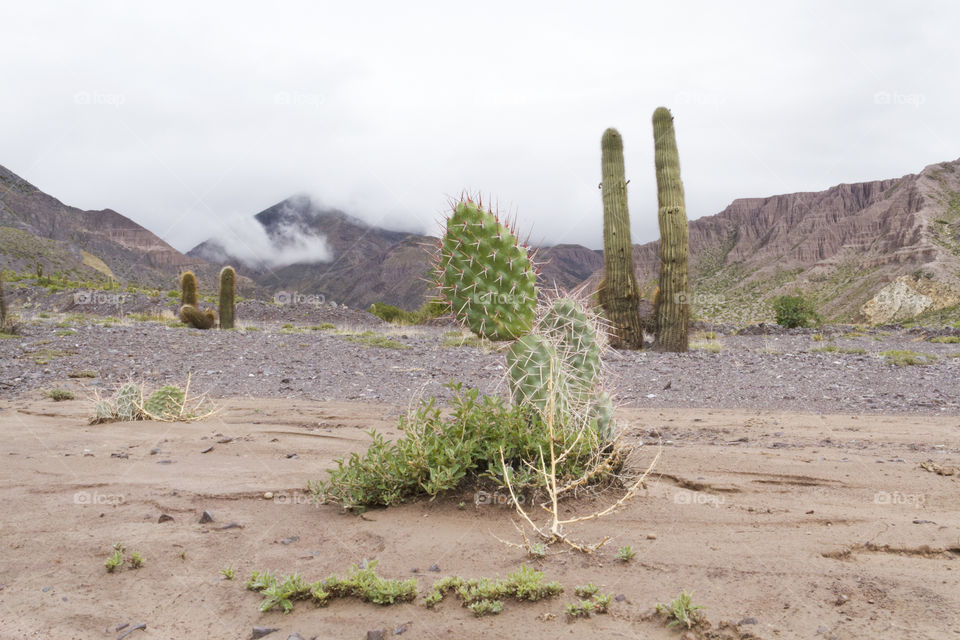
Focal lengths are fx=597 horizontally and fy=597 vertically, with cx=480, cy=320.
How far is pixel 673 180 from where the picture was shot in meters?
14.2

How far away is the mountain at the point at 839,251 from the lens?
146 ft

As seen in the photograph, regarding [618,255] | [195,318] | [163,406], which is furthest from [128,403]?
[195,318]

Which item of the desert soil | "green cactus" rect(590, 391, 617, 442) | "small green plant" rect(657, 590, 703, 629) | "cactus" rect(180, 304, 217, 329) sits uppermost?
"cactus" rect(180, 304, 217, 329)

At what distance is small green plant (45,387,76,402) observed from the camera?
7781mm

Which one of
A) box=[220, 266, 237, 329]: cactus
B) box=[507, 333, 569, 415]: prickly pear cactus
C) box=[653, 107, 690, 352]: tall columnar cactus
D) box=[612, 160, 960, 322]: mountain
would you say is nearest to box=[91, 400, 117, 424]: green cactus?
box=[507, 333, 569, 415]: prickly pear cactus

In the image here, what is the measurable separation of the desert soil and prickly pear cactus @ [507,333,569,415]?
56cm

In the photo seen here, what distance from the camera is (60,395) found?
7.79 meters

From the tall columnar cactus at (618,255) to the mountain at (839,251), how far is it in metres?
18.1

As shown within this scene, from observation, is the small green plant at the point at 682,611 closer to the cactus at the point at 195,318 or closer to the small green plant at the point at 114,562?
the small green plant at the point at 114,562

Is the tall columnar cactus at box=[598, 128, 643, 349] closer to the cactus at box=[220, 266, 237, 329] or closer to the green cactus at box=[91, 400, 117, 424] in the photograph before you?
the green cactus at box=[91, 400, 117, 424]

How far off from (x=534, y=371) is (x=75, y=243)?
360 ft

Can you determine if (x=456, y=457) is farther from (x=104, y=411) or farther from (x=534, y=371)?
(x=104, y=411)

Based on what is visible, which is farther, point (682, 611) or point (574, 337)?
point (574, 337)

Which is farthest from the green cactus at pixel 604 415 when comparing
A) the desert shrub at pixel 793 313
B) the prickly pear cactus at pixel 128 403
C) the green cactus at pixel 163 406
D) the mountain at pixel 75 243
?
the mountain at pixel 75 243
